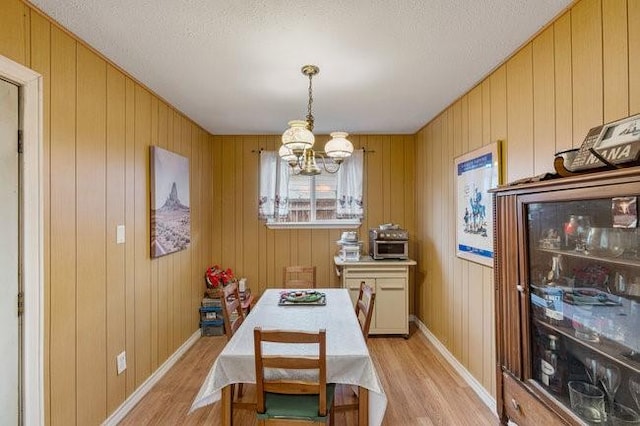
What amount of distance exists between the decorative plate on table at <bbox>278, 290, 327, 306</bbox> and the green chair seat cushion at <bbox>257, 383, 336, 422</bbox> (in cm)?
85

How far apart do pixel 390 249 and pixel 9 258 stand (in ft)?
11.0

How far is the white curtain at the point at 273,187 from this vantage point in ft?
14.2

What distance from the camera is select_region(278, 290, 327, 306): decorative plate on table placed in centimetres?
261

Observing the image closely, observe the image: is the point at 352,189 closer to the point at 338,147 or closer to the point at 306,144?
the point at 338,147

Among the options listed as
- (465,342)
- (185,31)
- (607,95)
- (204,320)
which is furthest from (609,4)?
(204,320)

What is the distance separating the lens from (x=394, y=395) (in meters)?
2.66

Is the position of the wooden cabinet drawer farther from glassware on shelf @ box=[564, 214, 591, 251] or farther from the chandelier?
the chandelier

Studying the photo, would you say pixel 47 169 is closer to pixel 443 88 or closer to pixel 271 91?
pixel 271 91

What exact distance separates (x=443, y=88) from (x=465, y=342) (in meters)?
2.22

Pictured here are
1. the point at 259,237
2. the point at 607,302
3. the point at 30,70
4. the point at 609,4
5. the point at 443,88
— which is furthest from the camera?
the point at 259,237

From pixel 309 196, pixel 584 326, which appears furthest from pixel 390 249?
pixel 584 326

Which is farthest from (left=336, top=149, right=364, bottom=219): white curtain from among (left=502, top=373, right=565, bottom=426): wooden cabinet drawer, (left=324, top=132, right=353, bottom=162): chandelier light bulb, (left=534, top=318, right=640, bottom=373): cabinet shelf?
(left=534, top=318, right=640, bottom=373): cabinet shelf

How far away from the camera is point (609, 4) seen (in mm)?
1517

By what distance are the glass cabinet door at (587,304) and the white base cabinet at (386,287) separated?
2.39 meters
